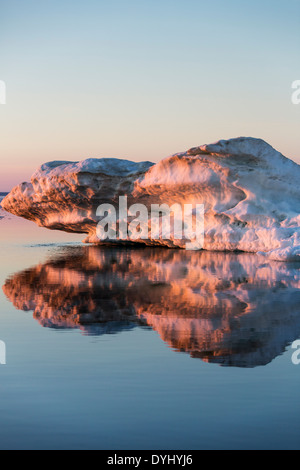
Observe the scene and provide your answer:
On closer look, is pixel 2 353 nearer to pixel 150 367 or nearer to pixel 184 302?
pixel 150 367

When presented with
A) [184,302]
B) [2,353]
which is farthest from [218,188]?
[2,353]

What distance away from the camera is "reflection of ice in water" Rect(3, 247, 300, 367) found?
4.74 m

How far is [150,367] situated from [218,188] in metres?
12.1

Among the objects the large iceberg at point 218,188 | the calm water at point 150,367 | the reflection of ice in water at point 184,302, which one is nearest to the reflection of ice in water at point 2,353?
the calm water at point 150,367

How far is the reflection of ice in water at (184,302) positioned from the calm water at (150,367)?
0.02m

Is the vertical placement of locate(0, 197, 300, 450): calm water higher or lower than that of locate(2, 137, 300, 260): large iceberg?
lower

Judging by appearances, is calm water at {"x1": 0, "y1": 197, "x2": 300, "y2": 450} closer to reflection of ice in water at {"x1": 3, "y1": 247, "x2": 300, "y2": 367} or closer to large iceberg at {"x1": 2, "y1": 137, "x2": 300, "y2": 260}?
reflection of ice in water at {"x1": 3, "y1": 247, "x2": 300, "y2": 367}

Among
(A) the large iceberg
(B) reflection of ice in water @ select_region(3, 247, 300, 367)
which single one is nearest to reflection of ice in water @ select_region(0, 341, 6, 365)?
(B) reflection of ice in water @ select_region(3, 247, 300, 367)

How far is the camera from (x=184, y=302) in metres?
6.85

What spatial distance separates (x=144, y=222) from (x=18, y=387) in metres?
14.3

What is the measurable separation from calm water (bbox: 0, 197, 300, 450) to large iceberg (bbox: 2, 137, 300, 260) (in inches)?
247

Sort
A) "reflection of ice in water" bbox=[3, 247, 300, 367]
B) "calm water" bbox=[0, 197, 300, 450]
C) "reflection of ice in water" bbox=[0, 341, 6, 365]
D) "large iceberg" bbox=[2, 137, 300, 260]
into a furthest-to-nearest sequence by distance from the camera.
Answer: "large iceberg" bbox=[2, 137, 300, 260] < "reflection of ice in water" bbox=[3, 247, 300, 367] < "reflection of ice in water" bbox=[0, 341, 6, 365] < "calm water" bbox=[0, 197, 300, 450]

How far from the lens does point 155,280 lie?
9.20 metres

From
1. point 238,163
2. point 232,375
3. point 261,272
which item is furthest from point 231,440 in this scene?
point 238,163
